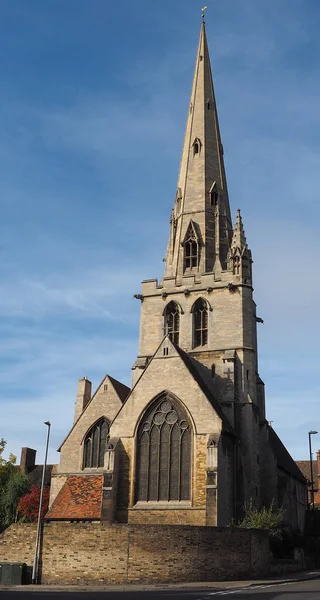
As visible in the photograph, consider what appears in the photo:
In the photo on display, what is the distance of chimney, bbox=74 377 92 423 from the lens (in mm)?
42281

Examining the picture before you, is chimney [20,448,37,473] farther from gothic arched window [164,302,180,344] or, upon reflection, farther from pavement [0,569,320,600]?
pavement [0,569,320,600]

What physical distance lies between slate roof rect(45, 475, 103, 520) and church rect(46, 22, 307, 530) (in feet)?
0.21

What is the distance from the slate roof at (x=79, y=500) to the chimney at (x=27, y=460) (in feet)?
68.4

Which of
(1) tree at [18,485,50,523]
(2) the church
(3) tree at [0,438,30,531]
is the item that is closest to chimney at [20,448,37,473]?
(3) tree at [0,438,30,531]

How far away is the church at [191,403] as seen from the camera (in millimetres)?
31672

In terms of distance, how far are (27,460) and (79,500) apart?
928 inches

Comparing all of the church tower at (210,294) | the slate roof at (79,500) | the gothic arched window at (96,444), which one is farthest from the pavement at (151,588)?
the gothic arched window at (96,444)

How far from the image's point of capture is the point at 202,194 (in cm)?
4434

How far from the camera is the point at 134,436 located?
109ft

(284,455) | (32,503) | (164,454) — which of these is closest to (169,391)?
(164,454)

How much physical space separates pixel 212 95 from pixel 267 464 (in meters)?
27.8

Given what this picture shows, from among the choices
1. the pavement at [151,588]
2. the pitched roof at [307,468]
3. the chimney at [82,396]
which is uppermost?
the chimney at [82,396]

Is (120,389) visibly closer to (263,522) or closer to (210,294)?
(210,294)

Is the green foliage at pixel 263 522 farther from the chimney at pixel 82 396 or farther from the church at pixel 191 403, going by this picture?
the chimney at pixel 82 396
